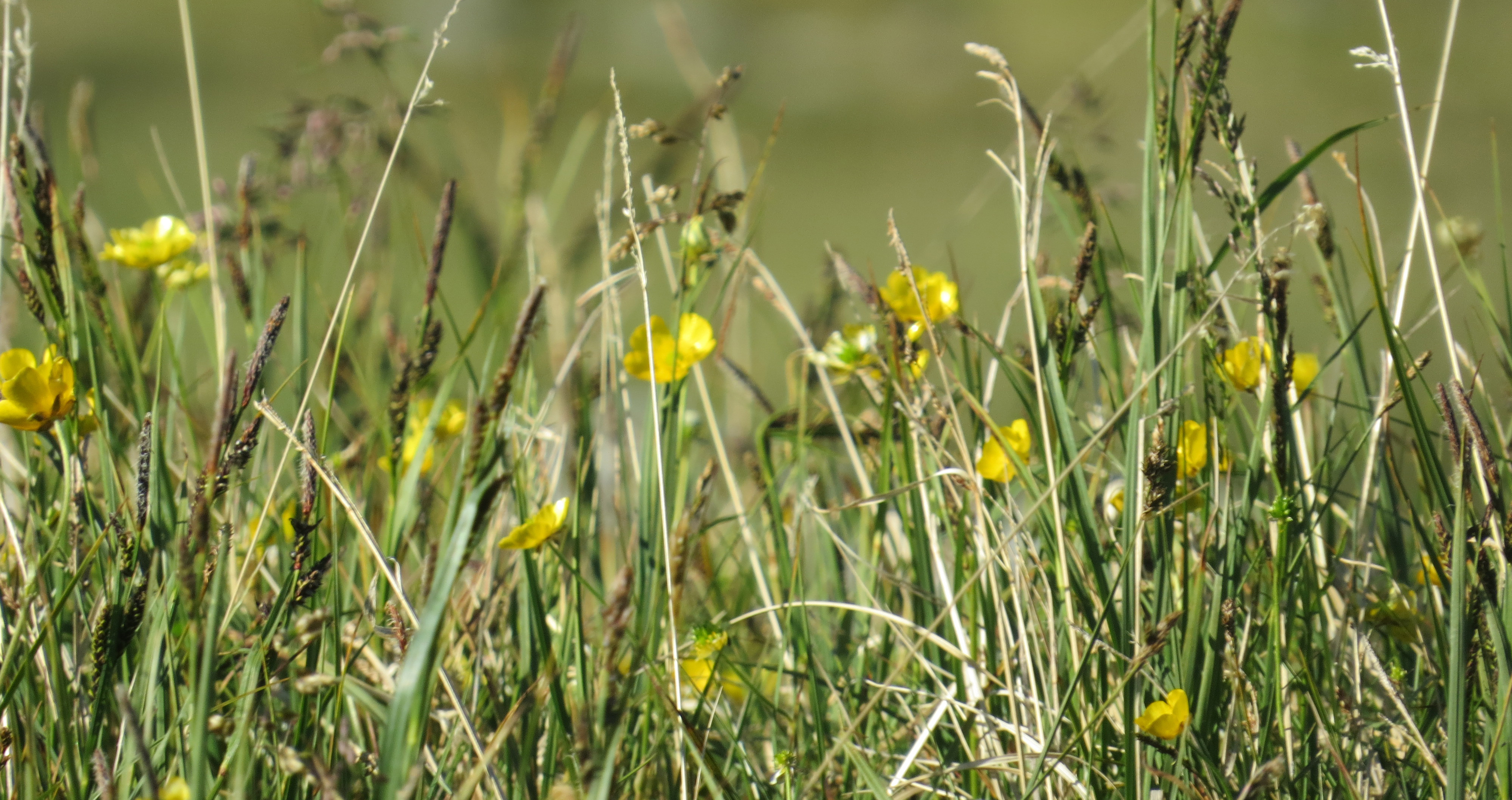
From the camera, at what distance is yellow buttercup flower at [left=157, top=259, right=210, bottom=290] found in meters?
1.15

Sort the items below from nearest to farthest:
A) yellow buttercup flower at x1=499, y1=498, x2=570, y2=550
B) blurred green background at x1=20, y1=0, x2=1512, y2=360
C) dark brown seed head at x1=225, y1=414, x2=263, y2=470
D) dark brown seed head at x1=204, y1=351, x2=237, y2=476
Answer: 1. dark brown seed head at x1=204, y1=351, x2=237, y2=476
2. dark brown seed head at x1=225, y1=414, x2=263, y2=470
3. yellow buttercup flower at x1=499, y1=498, x2=570, y2=550
4. blurred green background at x1=20, y1=0, x2=1512, y2=360

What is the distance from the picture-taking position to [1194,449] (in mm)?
756

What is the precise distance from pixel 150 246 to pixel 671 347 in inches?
24.9

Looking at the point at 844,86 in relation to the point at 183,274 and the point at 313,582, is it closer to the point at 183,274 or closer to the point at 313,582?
the point at 183,274

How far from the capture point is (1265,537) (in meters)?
0.73

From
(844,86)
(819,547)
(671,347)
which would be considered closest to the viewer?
(671,347)

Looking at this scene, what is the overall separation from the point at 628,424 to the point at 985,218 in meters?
3.76

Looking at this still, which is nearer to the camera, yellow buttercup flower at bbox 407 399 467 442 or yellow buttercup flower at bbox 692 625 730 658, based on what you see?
yellow buttercup flower at bbox 692 625 730 658

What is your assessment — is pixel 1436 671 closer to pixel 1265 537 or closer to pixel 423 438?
pixel 1265 537

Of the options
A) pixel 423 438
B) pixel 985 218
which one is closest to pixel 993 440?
pixel 423 438

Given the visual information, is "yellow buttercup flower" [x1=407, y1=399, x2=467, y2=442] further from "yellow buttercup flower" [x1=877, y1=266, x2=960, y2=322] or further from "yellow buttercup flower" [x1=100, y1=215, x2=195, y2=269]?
"yellow buttercup flower" [x1=877, y1=266, x2=960, y2=322]

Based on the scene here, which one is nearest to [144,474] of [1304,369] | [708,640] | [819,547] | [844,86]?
[708,640]

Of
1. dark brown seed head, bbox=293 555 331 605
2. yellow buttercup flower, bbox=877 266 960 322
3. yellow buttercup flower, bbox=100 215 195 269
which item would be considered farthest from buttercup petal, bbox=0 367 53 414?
yellow buttercup flower, bbox=877 266 960 322

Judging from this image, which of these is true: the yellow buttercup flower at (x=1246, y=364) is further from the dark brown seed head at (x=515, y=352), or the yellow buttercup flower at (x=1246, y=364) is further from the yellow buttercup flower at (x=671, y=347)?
the dark brown seed head at (x=515, y=352)
